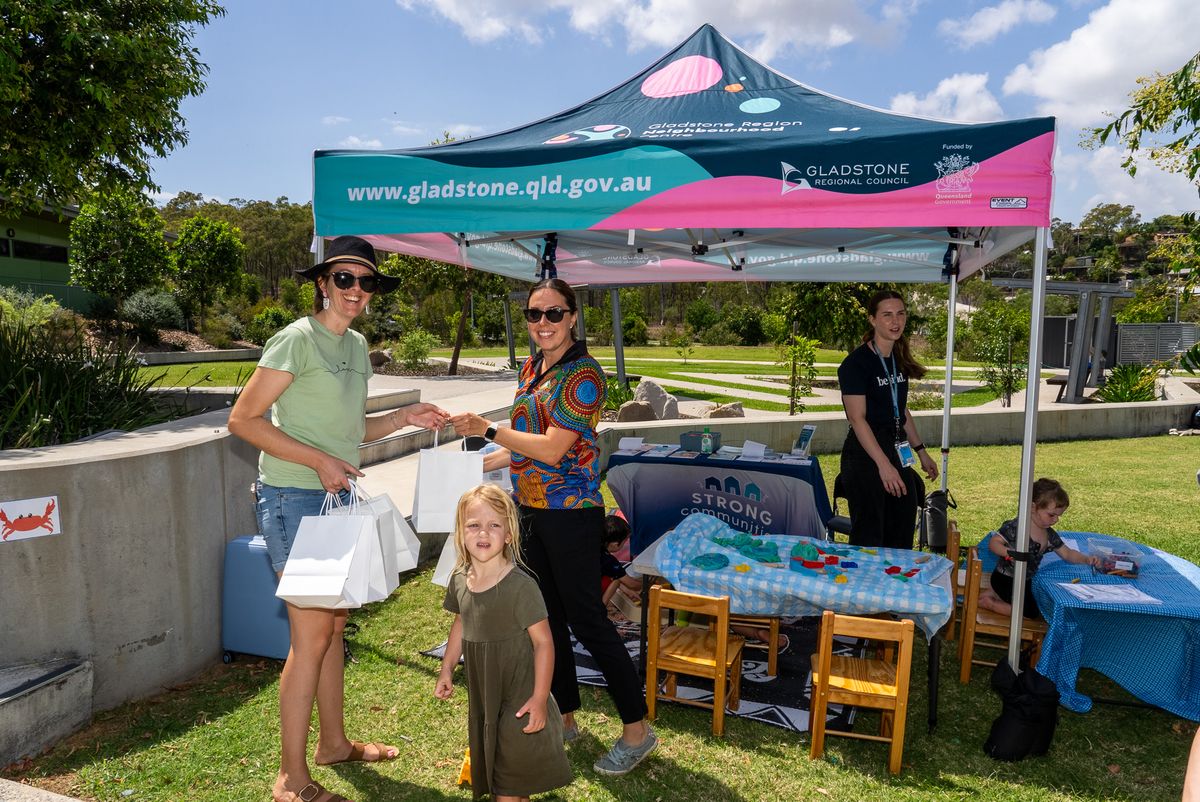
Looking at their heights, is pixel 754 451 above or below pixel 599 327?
below

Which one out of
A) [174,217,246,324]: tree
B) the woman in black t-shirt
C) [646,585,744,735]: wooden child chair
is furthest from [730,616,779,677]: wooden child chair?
[174,217,246,324]: tree

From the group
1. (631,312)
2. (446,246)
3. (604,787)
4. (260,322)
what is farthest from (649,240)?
(631,312)

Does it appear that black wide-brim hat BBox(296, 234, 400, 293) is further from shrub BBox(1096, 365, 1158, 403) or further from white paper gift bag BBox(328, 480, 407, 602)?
shrub BBox(1096, 365, 1158, 403)

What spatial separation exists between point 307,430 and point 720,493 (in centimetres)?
331

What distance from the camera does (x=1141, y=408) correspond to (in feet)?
39.9

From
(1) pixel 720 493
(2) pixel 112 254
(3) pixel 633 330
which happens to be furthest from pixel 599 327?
(1) pixel 720 493

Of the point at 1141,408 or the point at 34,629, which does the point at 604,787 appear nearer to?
the point at 34,629

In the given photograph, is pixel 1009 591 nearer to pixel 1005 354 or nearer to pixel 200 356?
pixel 1005 354

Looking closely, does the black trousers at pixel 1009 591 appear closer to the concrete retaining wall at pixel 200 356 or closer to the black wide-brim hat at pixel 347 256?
the black wide-brim hat at pixel 347 256

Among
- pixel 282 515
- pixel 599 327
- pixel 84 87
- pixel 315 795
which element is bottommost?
pixel 315 795

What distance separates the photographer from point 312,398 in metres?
2.74

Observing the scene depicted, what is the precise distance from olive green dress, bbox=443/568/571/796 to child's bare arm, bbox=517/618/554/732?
0.03m

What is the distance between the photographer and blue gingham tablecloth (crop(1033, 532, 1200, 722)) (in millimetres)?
3539

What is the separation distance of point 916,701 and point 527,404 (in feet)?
8.14
